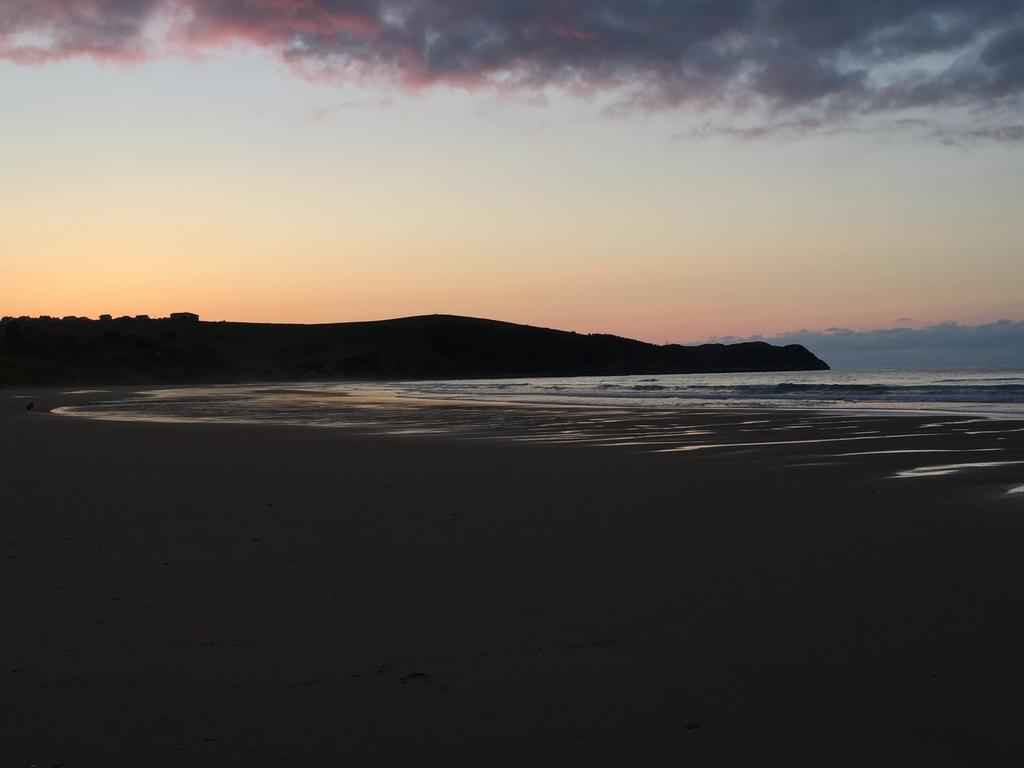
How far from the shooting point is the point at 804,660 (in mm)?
4246

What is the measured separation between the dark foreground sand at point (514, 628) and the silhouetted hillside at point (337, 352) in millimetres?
63888

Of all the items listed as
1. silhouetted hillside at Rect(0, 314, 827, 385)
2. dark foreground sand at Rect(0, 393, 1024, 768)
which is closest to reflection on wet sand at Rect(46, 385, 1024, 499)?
dark foreground sand at Rect(0, 393, 1024, 768)

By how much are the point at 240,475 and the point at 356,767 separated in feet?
28.1

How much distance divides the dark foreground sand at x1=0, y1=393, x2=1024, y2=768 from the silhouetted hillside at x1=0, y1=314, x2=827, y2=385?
63888 mm

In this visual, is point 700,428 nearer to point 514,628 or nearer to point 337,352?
point 514,628

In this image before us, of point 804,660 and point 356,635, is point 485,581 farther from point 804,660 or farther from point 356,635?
point 804,660

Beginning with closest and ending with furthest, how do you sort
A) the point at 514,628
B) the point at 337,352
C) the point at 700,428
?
the point at 514,628 → the point at 700,428 → the point at 337,352

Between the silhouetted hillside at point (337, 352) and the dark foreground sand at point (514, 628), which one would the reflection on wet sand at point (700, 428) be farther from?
the silhouetted hillside at point (337, 352)

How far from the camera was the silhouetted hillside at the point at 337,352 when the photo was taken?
263 feet

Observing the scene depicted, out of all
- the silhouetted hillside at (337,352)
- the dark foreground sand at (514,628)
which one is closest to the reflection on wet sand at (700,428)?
the dark foreground sand at (514,628)

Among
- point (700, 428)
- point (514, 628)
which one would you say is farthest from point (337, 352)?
point (514, 628)

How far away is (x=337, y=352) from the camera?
447ft

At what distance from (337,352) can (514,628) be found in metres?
134

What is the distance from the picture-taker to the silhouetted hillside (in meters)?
80.1
